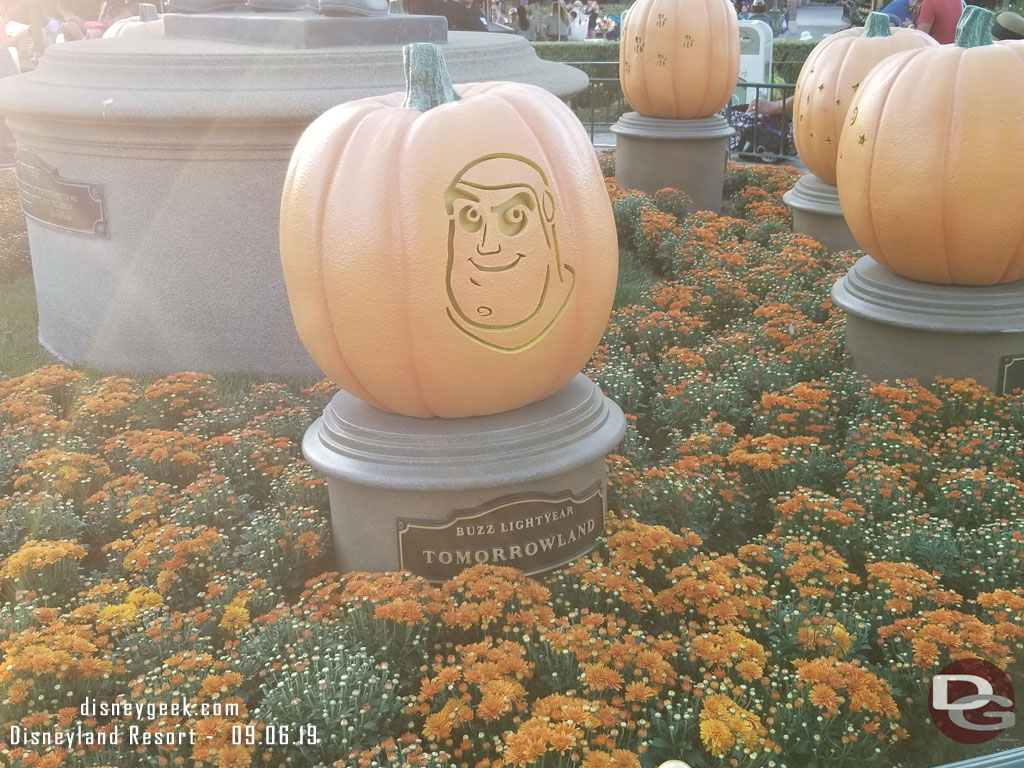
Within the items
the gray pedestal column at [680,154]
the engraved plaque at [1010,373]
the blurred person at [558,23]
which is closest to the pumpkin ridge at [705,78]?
the gray pedestal column at [680,154]

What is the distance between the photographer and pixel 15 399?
448cm

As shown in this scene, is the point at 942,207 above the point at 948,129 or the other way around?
the other way around

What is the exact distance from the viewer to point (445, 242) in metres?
2.81

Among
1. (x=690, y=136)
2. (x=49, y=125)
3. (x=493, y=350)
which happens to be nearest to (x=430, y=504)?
(x=493, y=350)

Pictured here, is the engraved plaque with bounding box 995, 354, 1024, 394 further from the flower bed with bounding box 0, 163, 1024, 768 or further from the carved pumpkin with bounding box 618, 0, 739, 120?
the carved pumpkin with bounding box 618, 0, 739, 120

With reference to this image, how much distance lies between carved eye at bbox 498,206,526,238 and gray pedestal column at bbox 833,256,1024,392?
215 cm

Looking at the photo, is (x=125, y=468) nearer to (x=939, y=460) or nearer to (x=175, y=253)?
(x=175, y=253)

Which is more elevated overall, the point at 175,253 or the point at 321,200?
the point at 321,200

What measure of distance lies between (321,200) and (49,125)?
8.47ft

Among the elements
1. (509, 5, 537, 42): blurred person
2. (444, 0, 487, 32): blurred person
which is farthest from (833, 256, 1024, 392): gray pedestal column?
(509, 5, 537, 42): blurred person

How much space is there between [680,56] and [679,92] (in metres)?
0.28

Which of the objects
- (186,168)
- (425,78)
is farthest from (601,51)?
(425,78)

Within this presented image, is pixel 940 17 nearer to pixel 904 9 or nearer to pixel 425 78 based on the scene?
pixel 904 9

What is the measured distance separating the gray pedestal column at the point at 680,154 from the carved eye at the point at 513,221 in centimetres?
538
